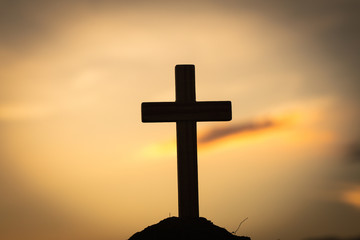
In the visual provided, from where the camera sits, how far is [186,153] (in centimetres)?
1018

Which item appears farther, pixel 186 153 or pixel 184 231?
pixel 186 153

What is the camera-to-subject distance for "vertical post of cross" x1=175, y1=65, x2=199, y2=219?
10102 millimetres

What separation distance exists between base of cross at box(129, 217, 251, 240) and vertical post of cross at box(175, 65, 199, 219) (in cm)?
27

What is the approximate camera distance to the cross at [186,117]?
10109 mm

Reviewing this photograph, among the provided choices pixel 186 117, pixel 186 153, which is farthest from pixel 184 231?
pixel 186 117

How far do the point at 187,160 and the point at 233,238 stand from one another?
155cm

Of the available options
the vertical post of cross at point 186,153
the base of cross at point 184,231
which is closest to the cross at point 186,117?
the vertical post of cross at point 186,153

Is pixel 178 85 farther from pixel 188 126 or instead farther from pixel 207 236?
pixel 207 236

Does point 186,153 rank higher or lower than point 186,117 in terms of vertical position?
lower

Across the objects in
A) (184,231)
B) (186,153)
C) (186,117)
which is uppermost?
(186,117)

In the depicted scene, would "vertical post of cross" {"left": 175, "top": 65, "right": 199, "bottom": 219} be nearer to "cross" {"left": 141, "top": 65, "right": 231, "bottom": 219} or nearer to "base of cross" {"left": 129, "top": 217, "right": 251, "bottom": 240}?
"cross" {"left": 141, "top": 65, "right": 231, "bottom": 219}

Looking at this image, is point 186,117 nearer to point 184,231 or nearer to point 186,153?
point 186,153

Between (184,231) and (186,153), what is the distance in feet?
4.64

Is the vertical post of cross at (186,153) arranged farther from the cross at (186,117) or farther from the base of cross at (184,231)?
the base of cross at (184,231)
